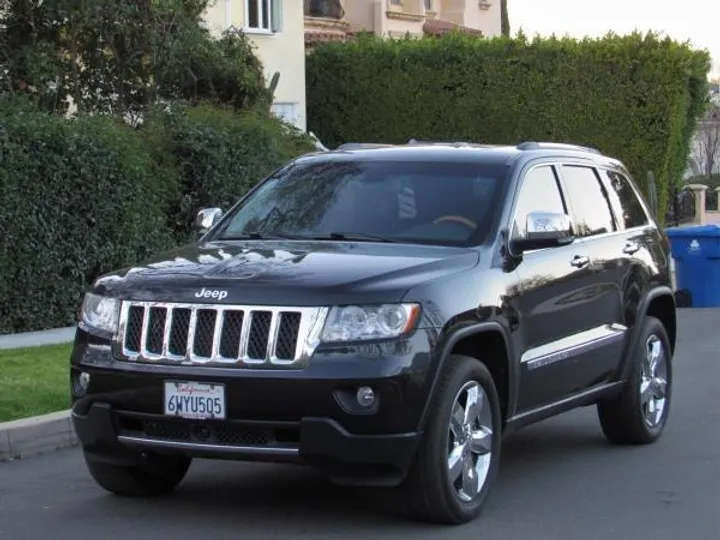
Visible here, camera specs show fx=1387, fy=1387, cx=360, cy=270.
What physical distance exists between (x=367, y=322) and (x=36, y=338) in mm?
8878

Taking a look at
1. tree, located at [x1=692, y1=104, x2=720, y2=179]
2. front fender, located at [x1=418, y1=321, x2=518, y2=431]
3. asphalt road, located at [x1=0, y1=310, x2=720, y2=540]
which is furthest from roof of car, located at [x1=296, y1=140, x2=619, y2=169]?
tree, located at [x1=692, y1=104, x2=720, y2=179]

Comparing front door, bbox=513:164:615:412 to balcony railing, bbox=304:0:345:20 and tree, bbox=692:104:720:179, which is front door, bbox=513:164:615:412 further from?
tree, bbox=692:104:720:179

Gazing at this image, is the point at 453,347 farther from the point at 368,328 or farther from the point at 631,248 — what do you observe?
the point at 631,248

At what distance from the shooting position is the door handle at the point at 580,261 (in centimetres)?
786

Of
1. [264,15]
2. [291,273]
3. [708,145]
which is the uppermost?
[264,15]

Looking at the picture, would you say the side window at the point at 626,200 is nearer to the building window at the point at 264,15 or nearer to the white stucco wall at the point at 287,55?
the white stucco wall at the point at 287,55

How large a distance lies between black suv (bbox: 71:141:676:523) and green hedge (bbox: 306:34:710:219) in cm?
2083

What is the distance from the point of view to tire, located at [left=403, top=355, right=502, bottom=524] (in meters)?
6.32

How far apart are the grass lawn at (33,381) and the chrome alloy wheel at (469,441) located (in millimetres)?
3789

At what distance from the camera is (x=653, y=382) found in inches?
354

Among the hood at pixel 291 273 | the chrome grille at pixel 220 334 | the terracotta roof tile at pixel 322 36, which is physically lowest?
the chrome grille at pixel 220 334

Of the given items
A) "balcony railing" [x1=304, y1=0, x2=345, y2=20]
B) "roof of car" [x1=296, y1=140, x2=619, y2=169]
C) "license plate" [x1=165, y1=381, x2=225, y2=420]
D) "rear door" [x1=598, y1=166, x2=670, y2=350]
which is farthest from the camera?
"balcony railing" [x1=304, y1=0, x2=345, y2=20]

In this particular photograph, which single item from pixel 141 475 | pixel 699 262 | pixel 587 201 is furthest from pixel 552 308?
pixel 699 262

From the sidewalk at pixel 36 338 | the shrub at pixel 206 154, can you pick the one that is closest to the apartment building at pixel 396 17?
the shrub at pixel 206 154
